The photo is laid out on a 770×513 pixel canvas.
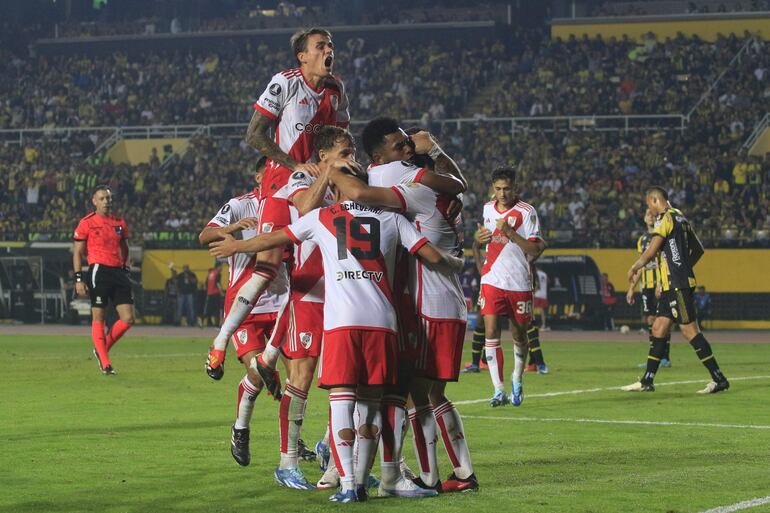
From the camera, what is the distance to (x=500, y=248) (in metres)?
14.4

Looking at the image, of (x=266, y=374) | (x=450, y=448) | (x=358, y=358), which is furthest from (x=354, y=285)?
(x=266, y=374)

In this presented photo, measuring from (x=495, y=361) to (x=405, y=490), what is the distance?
6.05 m

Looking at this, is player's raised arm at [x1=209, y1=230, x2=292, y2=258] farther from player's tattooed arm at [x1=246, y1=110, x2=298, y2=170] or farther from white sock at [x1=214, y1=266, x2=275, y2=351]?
player's tattooed arm at [x1=246, y1=110, x2=298, y2=170]

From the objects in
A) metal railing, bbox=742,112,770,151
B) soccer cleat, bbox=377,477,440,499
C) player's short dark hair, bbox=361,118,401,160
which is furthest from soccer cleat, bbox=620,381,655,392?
metal railing, bbox=742,112,770,151

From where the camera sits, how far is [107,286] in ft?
60.1

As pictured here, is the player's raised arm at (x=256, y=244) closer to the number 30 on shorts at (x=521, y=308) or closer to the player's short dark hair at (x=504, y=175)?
the player's short dark hair at (x=504, y=175)

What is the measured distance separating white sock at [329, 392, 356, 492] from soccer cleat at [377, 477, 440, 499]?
36 centimetres

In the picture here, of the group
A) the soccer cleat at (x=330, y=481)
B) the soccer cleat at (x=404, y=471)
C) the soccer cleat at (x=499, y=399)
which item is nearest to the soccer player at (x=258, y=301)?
the soccer cleat at (x=330, y=481)

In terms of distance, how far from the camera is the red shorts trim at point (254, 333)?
10.3 meters

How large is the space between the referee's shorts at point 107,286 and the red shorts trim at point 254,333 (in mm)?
8258

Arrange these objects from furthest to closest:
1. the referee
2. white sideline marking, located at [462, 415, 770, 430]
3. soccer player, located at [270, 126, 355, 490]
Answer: the referee
white sideline marking, located at [462, 415, 770, 430]
soccer player, located at [270, 126, 355, 490]

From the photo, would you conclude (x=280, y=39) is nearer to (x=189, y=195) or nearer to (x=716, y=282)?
(x=189, y=195)

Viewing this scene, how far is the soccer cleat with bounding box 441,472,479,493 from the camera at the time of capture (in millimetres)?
7910

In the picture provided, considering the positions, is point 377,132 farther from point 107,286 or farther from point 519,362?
point 107,286
